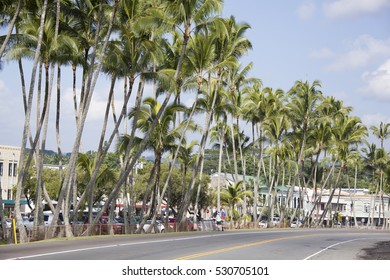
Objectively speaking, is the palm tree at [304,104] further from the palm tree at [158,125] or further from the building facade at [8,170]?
the building facade at [8,170]

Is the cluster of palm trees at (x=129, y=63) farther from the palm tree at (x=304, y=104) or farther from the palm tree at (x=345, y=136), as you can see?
the palm tree at (x=345, y=136)

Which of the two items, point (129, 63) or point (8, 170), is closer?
point (129, 63)

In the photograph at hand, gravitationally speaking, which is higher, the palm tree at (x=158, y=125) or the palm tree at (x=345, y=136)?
the palm tree at (x=345, y=136)

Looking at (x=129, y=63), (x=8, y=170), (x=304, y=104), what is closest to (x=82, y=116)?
(x=129, y=63)

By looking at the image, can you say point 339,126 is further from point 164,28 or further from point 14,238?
point 14,238

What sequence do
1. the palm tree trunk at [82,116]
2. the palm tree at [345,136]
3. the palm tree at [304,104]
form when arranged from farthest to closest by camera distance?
the palm tree at [345,136], the palm tree at [304,104], the palm tree trunk at [82,116]

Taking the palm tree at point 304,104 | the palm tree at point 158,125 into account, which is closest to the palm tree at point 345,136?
the palm tree at point 304,104

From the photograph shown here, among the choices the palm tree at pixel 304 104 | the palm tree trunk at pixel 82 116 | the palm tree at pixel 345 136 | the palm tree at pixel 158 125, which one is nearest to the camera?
the palm tree trunk at pixel 82 116

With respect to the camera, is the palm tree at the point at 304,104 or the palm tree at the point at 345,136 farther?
the palm tree at the point at 345,136

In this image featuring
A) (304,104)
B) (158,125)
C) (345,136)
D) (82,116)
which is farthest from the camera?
(345,136)

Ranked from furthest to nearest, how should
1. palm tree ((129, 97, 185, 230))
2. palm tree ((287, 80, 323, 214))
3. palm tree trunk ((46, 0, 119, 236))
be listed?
1. palm tree ((287, 80, 323, 214))
2. palm tree ((129, 97, 185, 230))
3. palm tree trunk ((46, 0, 119, 236))

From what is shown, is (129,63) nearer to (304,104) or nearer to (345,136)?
(304,104)

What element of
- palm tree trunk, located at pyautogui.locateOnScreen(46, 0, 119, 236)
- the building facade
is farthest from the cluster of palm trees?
the building facade

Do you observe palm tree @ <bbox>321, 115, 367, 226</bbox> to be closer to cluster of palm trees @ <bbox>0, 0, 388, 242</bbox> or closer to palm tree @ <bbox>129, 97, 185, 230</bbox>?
cluster of palm trees @ <bbox>0, 0, 388, 242</bbox>
